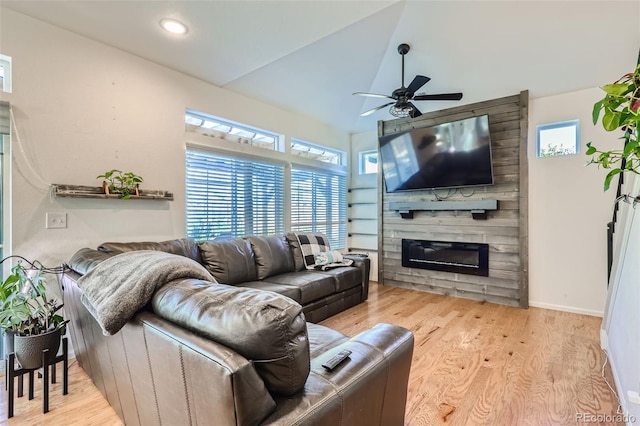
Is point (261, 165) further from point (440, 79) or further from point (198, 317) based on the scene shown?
point (198, 317)

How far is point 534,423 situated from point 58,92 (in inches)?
158

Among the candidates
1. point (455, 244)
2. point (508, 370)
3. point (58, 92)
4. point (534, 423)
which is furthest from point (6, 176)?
point (455, 244)

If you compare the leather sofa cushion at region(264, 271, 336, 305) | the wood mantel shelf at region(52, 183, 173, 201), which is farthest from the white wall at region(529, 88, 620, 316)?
the wood mantel shelf at region(52, 183, 173, 201)

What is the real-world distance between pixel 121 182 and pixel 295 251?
1.94 metres

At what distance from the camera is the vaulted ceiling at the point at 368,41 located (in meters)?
2.45

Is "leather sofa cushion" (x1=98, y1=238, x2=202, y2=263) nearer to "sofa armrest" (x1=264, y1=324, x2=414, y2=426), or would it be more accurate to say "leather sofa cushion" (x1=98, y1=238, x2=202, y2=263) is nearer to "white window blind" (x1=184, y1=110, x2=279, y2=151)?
"white window blind" (x1=184, y1=110, x2=279, y2=151)

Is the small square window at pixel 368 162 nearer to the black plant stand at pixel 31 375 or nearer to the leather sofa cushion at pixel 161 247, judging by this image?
the leather sofa cushion at pixel 161 247

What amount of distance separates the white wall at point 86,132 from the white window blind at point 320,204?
1.73m

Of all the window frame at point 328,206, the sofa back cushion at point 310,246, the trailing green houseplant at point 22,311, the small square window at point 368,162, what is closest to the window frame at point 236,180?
the window frame at point 328,206

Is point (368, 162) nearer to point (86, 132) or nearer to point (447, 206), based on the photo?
point (447, 206)

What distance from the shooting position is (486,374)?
2203mm

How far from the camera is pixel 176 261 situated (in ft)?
4.36

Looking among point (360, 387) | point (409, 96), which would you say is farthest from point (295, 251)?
point (360, 387)

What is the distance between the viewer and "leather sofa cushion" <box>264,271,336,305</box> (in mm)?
2992
